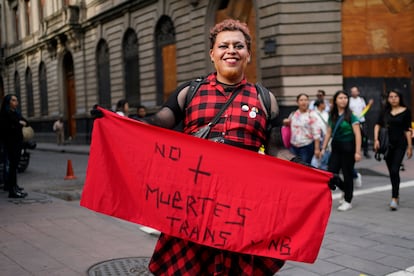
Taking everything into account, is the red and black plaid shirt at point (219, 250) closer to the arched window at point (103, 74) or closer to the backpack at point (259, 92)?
the backpack at point (259, 92)

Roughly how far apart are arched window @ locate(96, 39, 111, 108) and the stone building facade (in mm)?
52

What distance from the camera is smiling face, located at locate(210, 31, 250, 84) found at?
108 inches

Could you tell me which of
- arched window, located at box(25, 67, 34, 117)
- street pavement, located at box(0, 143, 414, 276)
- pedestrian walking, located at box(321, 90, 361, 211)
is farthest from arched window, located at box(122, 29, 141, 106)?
pedestrian walking, located at box(321, 90, 361, 211)

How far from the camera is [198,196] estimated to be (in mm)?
2777

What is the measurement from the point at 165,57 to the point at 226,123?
19173 millimetres

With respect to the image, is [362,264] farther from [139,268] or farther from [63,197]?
[63,197]

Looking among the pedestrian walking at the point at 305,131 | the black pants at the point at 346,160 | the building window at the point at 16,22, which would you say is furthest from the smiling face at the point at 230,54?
the building window at the point at 16,22

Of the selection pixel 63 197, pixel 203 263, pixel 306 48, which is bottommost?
pixel 63 197

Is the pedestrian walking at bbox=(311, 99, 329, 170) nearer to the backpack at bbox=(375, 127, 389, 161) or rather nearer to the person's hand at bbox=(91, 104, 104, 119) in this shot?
the backpack at bbox=(375, 127, 389, 161)

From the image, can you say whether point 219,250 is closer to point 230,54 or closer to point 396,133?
point 230,54

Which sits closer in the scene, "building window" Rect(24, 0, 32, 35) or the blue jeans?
the blue jeans

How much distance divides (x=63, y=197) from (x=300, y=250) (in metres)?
7.10

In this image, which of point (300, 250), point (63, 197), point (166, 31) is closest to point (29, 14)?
point (166, 31)

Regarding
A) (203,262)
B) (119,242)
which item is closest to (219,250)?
(203,262)
